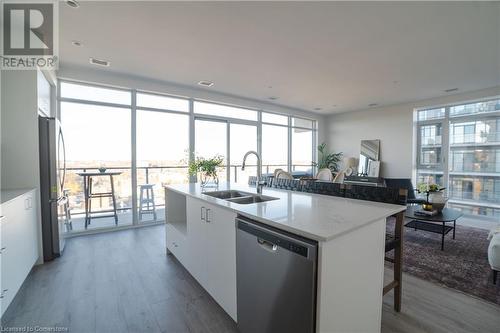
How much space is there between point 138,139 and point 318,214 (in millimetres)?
3881

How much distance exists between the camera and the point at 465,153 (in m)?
4.84

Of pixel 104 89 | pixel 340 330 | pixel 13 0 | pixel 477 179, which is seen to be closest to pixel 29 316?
pixel 340 330

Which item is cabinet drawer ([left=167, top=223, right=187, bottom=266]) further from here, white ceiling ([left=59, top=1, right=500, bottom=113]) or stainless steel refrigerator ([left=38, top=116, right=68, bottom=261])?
white ceiling ([left=59, top=1, right=500, bottom=113])

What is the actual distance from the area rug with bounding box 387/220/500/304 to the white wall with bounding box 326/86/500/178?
2.44 metres

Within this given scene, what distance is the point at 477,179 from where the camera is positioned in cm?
473

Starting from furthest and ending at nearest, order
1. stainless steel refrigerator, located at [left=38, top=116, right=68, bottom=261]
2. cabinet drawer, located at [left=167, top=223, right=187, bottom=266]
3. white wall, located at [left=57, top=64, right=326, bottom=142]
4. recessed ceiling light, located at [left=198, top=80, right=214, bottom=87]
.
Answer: recessed ceiling light, located at [left=198, top=80, right=214, bottom=87] → white wall, located at [left=57, top=64, right=326, bottom=142] → stainless steel refrigerator, located at [left=38, top=116, right=68, bottom=261] → cabinet drawer, located at [left=167, top=223, right=187, bottom=266]

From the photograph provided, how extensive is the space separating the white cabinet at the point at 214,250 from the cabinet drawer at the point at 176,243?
0.21 metres

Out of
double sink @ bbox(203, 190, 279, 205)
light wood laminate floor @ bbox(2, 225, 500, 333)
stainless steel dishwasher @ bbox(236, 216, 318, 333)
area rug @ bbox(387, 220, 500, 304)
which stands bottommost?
light wood laminate floor @ bbox(2, 225, 500, 333)

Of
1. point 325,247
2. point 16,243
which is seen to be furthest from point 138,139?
point 325,247

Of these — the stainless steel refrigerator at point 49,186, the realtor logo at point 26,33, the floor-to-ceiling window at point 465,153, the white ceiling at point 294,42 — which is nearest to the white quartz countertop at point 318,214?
the white ceiling at point 294,42

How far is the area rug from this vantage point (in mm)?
2160

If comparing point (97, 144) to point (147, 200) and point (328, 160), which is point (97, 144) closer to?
point (147, 200)

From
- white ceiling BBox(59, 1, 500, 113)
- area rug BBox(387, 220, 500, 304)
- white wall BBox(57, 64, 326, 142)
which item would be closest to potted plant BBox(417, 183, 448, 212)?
area rug BBox(387, 220, 500, 304)

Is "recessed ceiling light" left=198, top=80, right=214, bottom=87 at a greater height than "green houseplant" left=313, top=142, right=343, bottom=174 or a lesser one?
greater
